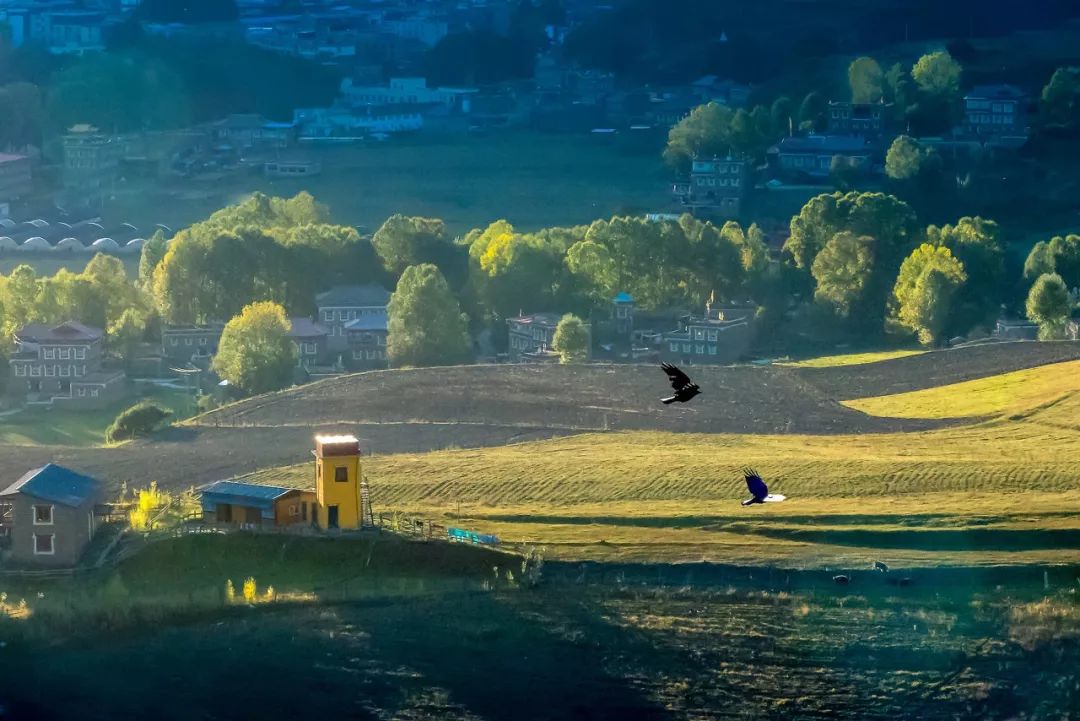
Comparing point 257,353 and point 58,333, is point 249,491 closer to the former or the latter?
point 257,353

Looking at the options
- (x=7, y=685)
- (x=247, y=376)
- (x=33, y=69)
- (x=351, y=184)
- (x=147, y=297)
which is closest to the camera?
(x=7, y=685)

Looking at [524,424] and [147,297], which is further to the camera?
[147,297]

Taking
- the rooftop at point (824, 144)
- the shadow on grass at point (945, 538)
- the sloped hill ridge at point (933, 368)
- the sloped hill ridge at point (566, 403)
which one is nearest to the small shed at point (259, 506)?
the shadow on grass at point (945, 538)

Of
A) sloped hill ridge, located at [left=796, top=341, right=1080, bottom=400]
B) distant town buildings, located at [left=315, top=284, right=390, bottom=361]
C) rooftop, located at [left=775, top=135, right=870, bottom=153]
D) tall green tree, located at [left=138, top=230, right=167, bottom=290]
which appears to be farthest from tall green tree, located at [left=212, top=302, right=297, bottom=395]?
rooftop, located at [left=775, top=135, right=870, bottom=153]

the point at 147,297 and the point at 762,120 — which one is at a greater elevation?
the point at 762,120

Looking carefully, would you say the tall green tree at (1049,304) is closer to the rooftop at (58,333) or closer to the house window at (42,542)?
the rooftop at (58,333)

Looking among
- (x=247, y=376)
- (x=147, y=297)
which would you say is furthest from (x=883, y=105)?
(x=247, y=376)

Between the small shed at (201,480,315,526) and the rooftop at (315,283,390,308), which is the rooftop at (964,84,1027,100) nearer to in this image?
the rooftop at (315,283,390,308)

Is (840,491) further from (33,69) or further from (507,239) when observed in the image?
(33,69)
